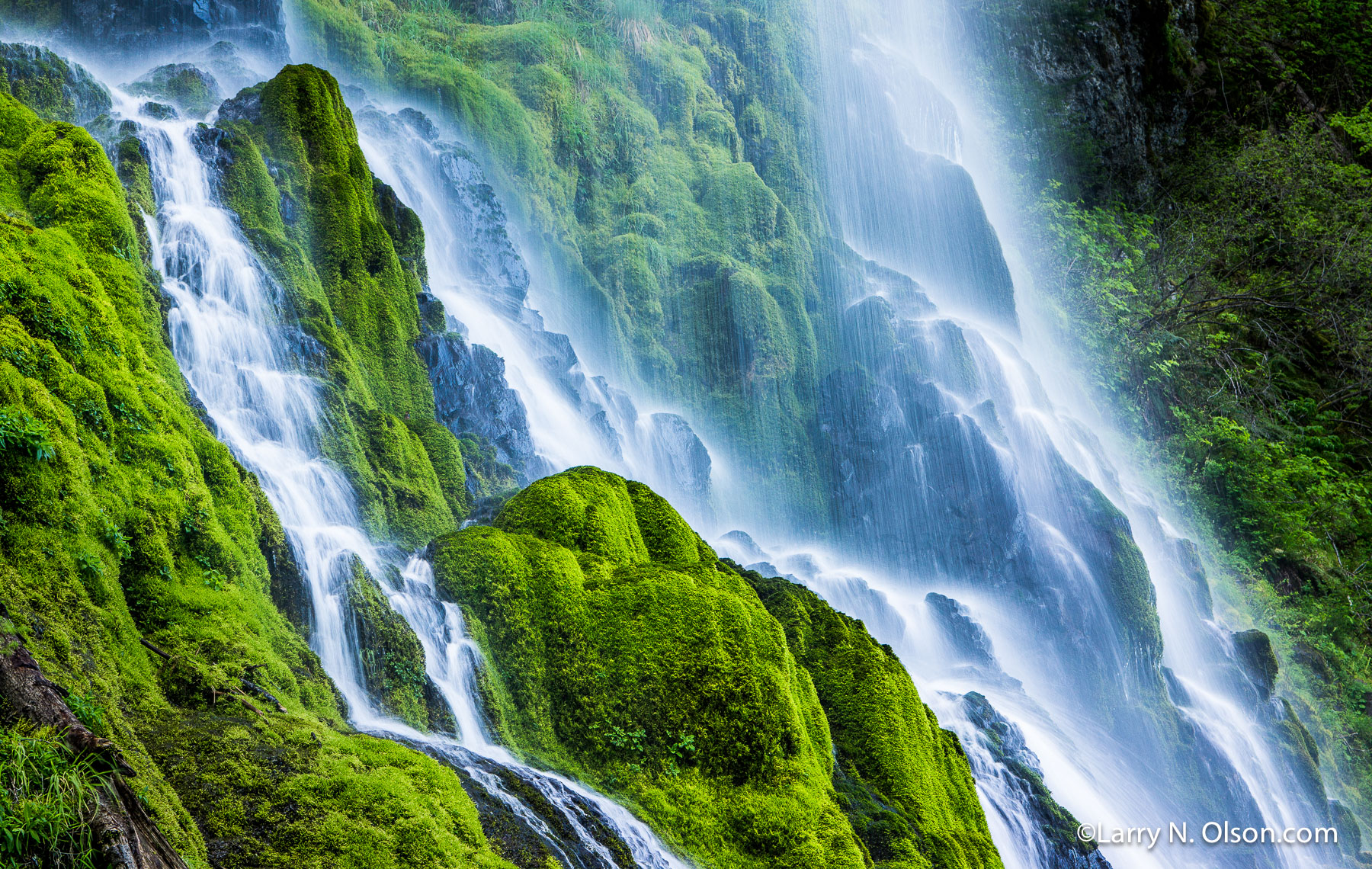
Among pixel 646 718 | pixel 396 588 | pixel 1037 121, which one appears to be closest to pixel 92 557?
pixel 396 588

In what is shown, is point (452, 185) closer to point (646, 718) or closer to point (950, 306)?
point (646, 718)

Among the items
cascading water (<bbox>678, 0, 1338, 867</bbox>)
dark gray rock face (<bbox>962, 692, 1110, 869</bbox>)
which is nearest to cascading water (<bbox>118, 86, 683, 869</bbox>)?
dark gray rock face (<bbox>962, 692, 1110, 869</bbox>)

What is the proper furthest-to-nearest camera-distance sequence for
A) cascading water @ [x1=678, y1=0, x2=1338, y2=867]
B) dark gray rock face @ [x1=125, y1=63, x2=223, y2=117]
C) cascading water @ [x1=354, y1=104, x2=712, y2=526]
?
cascading water @ [x1=354, y1=104, x2=712, y2=526]
cascading water @ [x1=678, y1=0, x2=1338, y2=867]
dark gray rock face @ [x1=125, y1=63, x2=223, y2=117]

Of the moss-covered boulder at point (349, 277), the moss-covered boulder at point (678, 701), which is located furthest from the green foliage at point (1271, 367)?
the moss-covered boulder at point (349, 277)

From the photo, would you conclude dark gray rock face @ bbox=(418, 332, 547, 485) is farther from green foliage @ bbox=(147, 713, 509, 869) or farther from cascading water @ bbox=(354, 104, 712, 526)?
green foliage @ bbox=(147, 713, 509, 869)

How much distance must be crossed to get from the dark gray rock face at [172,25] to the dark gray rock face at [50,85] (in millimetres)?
5464

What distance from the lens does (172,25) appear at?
21.5m

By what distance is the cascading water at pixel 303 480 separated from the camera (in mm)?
6777

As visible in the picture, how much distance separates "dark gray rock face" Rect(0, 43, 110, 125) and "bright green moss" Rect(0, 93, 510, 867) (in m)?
9.15

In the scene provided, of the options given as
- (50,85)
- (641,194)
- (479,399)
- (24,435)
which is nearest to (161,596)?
(24,435)

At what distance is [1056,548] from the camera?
25516 mm

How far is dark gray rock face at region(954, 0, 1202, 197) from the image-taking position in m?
38.0

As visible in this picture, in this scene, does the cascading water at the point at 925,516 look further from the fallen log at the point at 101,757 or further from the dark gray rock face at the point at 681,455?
the fallen log at the point at 101,757

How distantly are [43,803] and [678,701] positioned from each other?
19.1 feet
